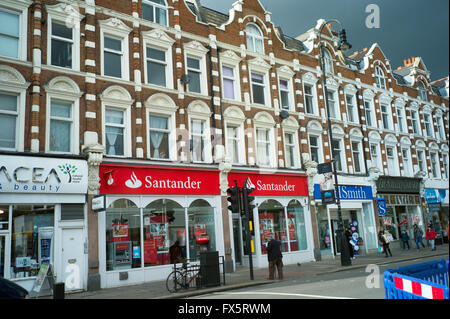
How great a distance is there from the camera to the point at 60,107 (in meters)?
15.3

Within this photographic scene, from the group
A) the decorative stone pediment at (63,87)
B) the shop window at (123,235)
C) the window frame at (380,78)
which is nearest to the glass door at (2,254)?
the shop window at (123,235)

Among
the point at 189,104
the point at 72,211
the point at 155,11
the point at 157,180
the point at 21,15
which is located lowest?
the point at 72,211

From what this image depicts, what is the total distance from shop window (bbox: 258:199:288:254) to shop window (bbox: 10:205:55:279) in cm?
1054

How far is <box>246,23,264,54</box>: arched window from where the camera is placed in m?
22.4

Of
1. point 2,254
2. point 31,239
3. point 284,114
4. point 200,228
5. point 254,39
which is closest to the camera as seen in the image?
point 2,254

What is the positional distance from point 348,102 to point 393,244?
35.2 ft

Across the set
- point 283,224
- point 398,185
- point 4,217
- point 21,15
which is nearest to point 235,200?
point 283,224

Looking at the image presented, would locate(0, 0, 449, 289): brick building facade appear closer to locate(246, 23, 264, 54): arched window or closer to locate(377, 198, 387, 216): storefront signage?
locate(246, 23, 264, 54): arched window

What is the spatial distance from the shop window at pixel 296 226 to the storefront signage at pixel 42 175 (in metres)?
11.7

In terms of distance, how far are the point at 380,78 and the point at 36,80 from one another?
1017 inches

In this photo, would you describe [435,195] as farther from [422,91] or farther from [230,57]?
[230,57]

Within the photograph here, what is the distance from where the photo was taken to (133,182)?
1591cm

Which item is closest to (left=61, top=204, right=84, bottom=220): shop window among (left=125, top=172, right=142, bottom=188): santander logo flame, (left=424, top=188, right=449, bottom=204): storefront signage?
(left=125, top=172, right=142, bottom=188): santander logo flame
